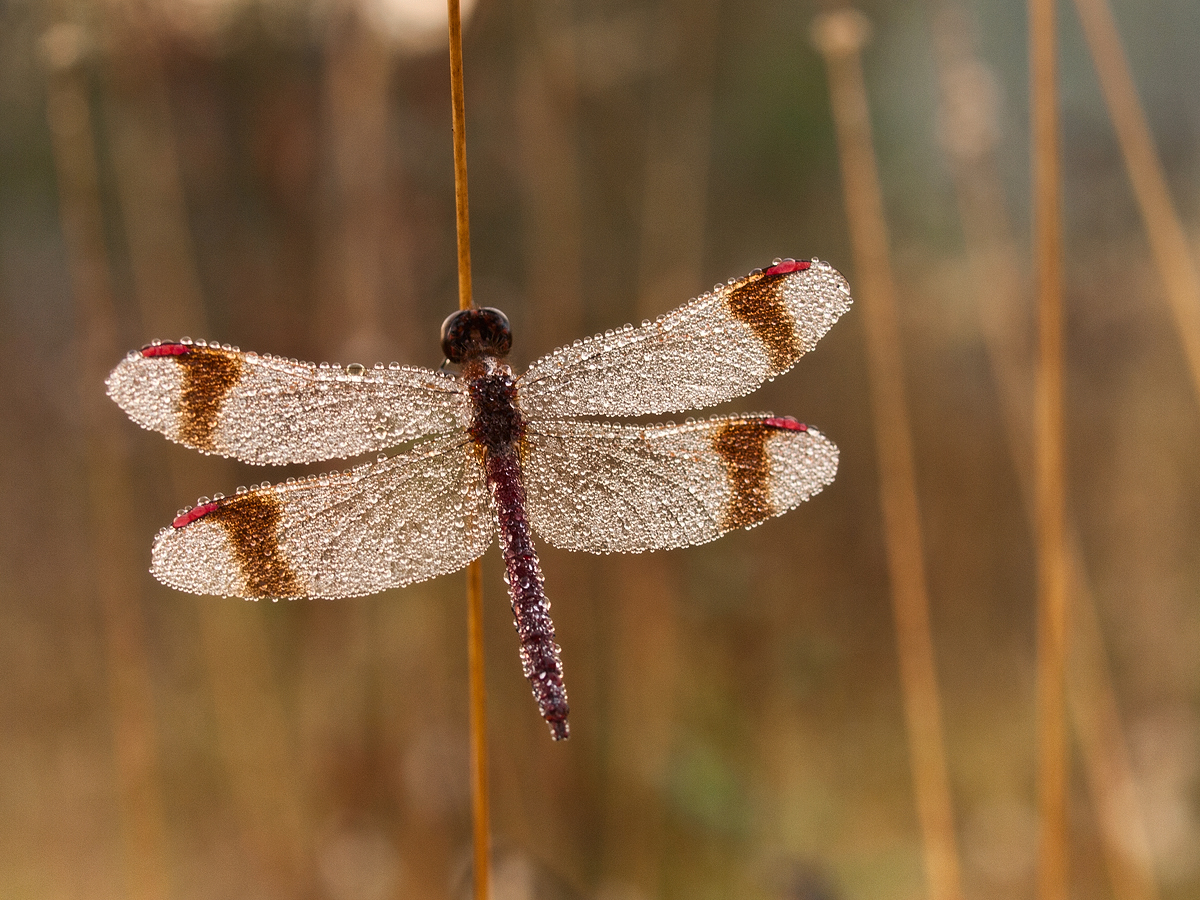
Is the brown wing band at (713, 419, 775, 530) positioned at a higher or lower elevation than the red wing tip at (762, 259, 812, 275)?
lower

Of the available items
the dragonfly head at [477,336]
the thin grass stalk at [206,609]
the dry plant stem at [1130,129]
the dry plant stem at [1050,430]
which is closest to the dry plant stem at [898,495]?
the dry plant stem at [1050,430]

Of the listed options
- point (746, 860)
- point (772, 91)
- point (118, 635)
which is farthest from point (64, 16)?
point (772, 91)

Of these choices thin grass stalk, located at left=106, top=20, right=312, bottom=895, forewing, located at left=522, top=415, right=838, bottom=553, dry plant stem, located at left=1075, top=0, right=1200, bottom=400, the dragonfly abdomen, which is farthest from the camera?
thin grass stalk, located at left=106, top=20, right=312, bottom=895

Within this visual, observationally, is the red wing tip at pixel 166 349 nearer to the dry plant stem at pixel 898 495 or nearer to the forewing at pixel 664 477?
the forewing at pixel 664 477

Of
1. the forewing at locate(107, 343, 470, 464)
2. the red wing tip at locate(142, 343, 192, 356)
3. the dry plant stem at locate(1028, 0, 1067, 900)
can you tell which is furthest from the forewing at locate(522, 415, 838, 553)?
the red wing tip at locate(142, 343, 192, 356)

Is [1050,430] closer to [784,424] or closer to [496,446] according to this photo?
[784,424]

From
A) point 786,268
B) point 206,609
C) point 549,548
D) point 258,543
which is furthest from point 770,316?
point 206,609

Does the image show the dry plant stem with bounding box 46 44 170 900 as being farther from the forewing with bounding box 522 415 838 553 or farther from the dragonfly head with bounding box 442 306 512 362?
the forewing with bounding box 522 415 838 553
